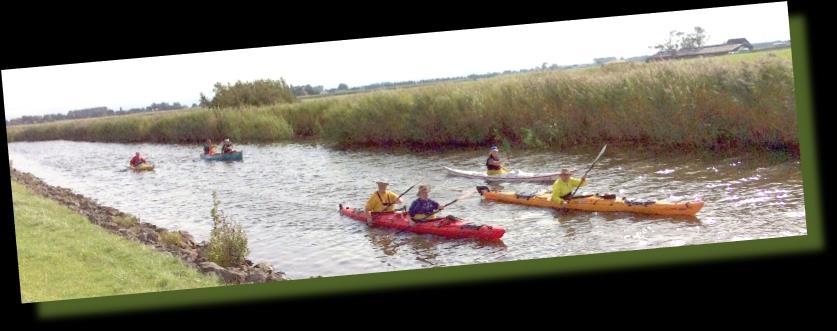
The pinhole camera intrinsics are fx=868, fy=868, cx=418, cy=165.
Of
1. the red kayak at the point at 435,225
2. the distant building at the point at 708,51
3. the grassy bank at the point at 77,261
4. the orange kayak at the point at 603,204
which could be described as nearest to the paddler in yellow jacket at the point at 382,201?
the red kayak at the point at 435,225

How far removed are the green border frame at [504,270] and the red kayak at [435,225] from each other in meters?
0.34

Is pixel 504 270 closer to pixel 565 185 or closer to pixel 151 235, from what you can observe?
pixel 565 185

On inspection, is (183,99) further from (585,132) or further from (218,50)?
(585,132)

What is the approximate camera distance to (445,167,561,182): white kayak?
27.5 ft

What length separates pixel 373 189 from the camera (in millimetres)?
8328

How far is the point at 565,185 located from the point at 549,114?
0.75 metres

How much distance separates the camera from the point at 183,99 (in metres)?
8.09

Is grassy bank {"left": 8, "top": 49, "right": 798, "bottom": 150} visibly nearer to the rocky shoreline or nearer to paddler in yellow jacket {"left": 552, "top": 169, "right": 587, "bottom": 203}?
paddler in yellow jacket {"left": 552, "top": 169, "right": 587, "bottom": 203}

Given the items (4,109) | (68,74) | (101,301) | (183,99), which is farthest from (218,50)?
(101,301)

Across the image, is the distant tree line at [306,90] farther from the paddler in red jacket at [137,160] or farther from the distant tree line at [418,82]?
the paddler in red jacket at [137,160]

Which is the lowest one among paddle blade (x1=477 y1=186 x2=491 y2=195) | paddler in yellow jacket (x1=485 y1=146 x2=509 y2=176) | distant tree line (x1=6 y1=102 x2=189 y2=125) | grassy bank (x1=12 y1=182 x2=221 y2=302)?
grassy bank (x1=12 y1=182 x2=221 y2=302)

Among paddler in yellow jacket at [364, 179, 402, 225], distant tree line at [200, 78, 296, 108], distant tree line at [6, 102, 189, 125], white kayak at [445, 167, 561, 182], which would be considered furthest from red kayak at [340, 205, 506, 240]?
distant tree line at [6, 102, 189, 125]

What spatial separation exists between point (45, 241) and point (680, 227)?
577 cm

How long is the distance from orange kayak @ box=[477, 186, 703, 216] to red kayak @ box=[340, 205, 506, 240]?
39cm
